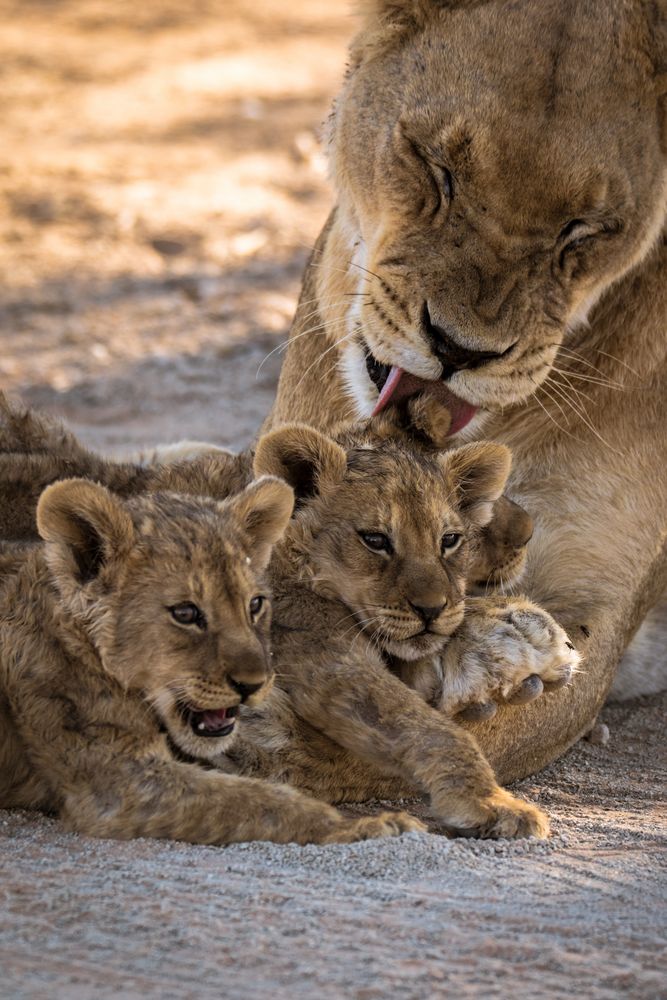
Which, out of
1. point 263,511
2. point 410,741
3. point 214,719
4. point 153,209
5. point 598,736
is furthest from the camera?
point 153,209

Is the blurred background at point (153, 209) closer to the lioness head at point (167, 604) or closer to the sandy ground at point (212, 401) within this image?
the sandy ground at point (212, 401)

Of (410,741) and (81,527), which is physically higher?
(81,527)

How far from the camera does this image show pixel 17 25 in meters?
13.1

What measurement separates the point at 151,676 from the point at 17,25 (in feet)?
35.3

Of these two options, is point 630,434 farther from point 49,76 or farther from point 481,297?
point 49,76

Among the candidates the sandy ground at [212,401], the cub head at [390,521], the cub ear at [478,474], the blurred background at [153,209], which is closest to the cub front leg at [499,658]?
the cub head at [390,521]

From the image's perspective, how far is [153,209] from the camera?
993 cm

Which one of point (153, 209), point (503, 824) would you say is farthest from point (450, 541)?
point (153, 209)

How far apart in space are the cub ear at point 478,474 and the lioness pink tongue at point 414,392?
0.24 meters

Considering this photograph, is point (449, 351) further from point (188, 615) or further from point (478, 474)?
point (188, 615)

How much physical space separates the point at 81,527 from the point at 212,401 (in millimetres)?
4579

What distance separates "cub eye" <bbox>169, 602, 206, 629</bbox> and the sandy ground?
17.8 inches

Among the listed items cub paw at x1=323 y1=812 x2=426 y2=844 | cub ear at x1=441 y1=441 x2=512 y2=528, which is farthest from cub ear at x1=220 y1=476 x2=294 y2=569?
cub paw at x1=323 y1=812 x2=426 y2=844

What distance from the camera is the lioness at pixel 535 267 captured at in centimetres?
409
